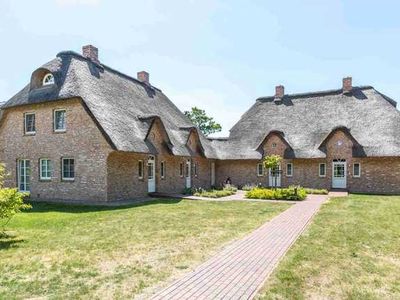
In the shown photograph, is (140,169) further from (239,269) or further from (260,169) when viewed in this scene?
(239,269)

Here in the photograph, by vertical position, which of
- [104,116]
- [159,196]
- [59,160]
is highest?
[104,116]

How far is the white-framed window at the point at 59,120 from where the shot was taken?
2047cm

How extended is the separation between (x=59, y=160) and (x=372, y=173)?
2208cm

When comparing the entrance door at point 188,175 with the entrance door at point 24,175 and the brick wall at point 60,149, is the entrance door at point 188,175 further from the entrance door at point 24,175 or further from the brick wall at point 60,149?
the entrance door at point 24,175

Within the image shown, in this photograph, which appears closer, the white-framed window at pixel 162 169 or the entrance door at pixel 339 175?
the white-framed window at pixel 162 169

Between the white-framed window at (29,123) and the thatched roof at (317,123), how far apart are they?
15.7m

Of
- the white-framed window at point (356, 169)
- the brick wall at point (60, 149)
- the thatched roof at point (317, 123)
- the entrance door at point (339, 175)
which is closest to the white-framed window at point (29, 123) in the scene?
the brick wall at point (60, 149)

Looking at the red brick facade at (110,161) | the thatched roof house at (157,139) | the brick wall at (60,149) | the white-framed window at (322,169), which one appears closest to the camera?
the brick wall at (60,149)

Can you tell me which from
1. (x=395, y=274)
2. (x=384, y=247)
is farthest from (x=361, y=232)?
(x=395, y=274)

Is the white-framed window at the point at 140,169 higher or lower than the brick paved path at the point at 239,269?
higher

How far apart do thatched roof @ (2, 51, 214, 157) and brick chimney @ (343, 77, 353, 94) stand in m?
15.8

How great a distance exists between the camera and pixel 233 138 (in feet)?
110

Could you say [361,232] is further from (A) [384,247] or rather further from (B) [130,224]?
(B) [130,224]

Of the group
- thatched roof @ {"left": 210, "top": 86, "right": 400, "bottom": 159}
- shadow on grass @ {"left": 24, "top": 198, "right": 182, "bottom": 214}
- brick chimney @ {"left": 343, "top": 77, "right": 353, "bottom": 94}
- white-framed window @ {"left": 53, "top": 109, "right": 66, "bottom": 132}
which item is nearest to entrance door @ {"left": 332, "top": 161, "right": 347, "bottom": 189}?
thatched roof @ {"left": 210, "top": 86, "right": 400, "bottom": 159}
